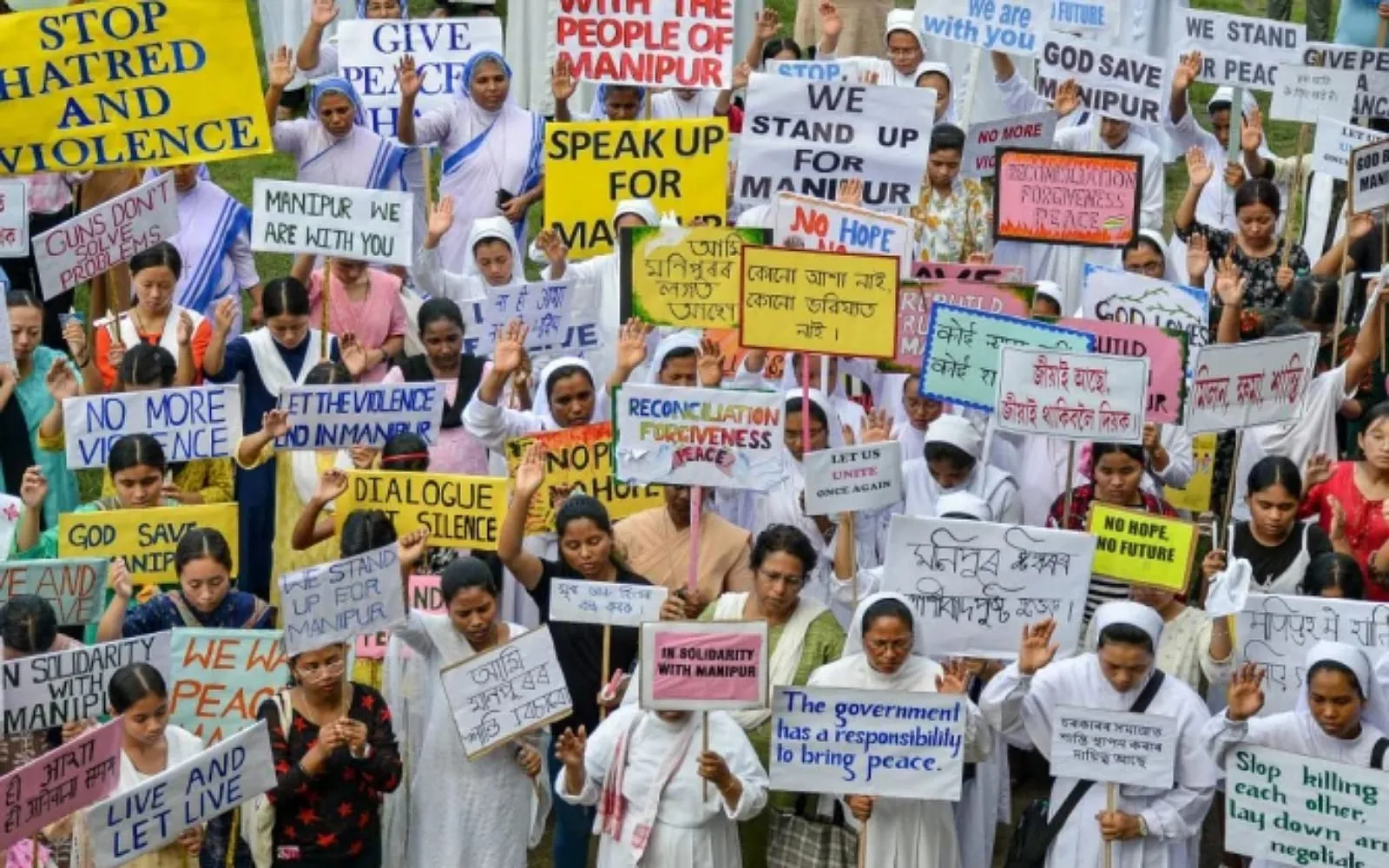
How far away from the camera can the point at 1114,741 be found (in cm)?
1073

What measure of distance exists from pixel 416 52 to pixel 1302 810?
8.44m

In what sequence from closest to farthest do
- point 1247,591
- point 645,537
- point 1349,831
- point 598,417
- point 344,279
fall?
1. point 1349,831
2. point 1247,591
3. point 645,537
4. point 598,417
5. point 344,279

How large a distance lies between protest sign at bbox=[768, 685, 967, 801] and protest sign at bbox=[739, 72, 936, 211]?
469 cm

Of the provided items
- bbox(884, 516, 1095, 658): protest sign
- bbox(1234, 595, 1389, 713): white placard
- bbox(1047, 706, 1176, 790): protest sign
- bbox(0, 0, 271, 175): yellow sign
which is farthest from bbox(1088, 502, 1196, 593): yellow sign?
bbox(0, 0, 271, 175): yellow sign

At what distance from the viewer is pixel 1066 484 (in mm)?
13039

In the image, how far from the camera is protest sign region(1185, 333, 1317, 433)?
12.6 meters

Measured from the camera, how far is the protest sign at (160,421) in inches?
510

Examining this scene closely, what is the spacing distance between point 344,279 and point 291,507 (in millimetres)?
1964

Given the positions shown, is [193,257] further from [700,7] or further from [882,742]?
[882,742]

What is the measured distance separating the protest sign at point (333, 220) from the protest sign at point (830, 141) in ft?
5.81

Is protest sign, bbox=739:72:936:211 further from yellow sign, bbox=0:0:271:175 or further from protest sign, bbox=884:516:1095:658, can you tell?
protest sign, bbox=884:516:1095:658

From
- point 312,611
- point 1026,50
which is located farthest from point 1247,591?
point 1026,50

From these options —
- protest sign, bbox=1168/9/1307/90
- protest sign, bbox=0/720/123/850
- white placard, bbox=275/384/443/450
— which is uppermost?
protest sign, bbox=1168/9/1307/90

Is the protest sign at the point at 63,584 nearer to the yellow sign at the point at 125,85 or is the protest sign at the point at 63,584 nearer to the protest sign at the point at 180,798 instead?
the protest sign at the point at 180,798
